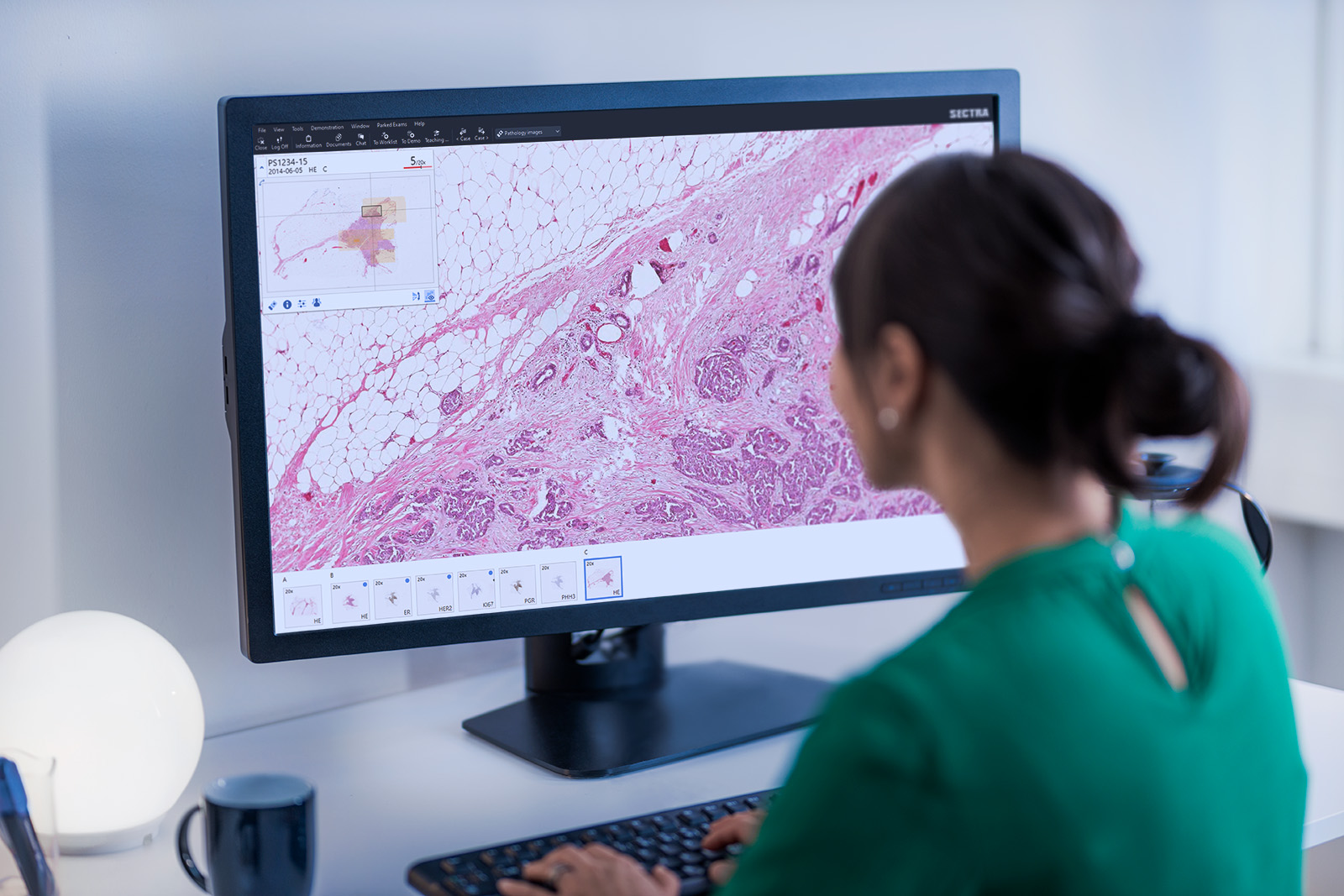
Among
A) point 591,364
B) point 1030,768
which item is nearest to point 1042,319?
point 1030,768

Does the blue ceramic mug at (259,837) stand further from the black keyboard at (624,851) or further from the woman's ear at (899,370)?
the woman's ear at (899,370)

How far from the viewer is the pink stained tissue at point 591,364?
1.01 meters

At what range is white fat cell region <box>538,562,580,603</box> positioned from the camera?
1.07 meters

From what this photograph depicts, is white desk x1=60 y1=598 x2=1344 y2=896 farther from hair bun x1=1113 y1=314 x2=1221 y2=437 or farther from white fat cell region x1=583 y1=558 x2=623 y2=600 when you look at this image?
hair bun x1=1113 y1=314 x2=1221 y2=437

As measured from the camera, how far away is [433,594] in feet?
3.42

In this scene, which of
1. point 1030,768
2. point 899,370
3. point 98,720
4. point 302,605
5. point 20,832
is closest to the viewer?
point 1030,768

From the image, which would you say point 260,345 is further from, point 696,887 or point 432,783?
point 696,887

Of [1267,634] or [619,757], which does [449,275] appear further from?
[1267,634]

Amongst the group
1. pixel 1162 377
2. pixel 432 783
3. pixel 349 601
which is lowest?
pixel 432 783

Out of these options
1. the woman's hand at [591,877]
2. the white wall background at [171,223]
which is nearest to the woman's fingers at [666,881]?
the woman's hand at [591,877]

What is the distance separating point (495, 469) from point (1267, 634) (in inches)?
22.8

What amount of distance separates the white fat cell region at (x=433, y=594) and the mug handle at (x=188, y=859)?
0.83 ft

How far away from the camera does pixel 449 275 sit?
102cm

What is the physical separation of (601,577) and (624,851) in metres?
0.30
